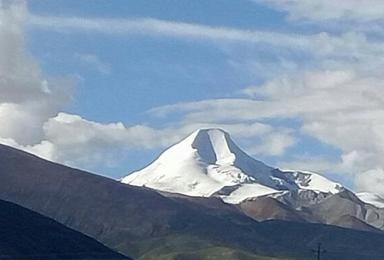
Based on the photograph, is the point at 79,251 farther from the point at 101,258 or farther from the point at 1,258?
the point at 1,258

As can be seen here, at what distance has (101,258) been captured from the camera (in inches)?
7594

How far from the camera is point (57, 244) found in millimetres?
194750

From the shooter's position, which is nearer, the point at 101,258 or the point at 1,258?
the point at 1,258

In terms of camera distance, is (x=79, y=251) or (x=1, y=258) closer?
(x=1, y=258)

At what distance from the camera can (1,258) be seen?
16962cm

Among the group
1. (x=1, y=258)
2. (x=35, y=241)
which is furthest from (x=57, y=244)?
(x=1, y=258)

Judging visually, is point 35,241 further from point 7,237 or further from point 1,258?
point 1,258

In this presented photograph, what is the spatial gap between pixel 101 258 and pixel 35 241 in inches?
430

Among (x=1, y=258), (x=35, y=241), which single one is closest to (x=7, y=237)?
(x=35, y=241)

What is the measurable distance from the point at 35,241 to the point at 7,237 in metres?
5.57

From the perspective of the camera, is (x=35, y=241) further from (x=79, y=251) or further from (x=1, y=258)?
(x=1, y=258)

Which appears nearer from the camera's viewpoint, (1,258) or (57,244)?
(1,258)

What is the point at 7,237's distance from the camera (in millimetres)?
189750

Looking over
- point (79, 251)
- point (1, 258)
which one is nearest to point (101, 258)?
point (79, 251)
